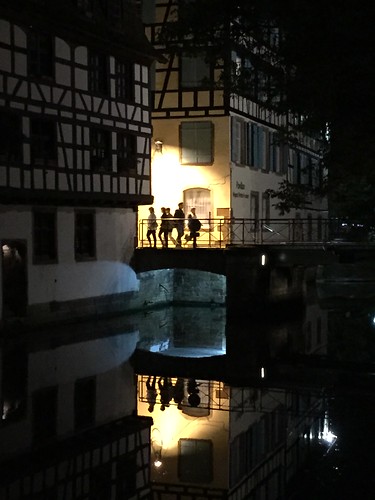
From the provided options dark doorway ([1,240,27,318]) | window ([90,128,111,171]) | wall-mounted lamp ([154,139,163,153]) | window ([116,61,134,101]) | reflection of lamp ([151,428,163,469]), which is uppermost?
window ([116,61,134,101])

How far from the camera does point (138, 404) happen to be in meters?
15.3

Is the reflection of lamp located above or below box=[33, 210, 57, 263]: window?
below

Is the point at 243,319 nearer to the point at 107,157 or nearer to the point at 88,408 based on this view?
the point at 107,157

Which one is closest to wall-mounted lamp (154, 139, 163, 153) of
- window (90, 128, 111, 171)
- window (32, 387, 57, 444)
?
window (90, 128, 111, 171)

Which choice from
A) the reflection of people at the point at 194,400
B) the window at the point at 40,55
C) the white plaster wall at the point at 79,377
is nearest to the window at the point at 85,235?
the white plaster wall at the point at 79,377

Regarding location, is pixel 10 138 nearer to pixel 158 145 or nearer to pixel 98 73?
pixel 98 73

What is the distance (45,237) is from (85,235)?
2.24 metres

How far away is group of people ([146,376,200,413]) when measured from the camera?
50.4 feet

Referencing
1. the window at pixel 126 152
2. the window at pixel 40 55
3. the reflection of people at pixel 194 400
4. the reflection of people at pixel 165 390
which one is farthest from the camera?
the window at pixel 126 152

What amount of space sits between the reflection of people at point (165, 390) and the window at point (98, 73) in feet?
42.5

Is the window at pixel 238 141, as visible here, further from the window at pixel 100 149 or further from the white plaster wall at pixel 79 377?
the white plaster wall at pixel 79 377

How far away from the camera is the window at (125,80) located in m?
29.6

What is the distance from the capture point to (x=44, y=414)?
14.5 m

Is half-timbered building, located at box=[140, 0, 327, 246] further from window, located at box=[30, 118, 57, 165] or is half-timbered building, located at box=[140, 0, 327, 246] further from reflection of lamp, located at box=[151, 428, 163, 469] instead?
reflection of lamp, located at box=[151, 428, 163, 469]
